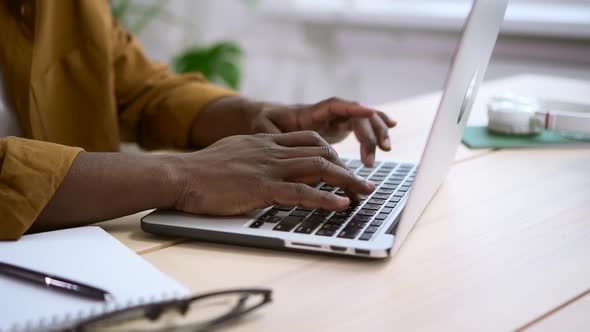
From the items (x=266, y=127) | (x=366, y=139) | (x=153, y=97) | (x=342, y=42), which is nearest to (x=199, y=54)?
(x=342, y=42)

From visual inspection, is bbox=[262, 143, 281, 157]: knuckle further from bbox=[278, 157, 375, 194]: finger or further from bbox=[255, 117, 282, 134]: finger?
bbox=[255, 117, 282, 134]: finger

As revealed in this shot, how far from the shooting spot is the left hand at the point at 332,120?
3.28 feet

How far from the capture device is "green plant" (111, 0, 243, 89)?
2.46 metres

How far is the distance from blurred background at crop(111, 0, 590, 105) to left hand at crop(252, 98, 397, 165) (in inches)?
47.5

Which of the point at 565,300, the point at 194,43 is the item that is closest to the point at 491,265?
the point at 565,300

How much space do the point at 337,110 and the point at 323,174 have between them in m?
0.30

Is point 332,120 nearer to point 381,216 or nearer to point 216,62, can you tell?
point 381,216

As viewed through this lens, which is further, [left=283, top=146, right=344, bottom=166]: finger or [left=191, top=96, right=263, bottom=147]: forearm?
[left=191, top=96, right=263, bottom=147]: forearm

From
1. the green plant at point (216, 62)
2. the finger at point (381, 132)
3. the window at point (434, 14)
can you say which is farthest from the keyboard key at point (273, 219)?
the green plant at point (216, 62)

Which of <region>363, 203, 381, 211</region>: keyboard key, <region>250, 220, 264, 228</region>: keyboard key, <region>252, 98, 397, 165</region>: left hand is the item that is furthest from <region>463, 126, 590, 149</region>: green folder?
<region>250, 220, 264, 228</region>: keyboard key

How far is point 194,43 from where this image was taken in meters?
2.72

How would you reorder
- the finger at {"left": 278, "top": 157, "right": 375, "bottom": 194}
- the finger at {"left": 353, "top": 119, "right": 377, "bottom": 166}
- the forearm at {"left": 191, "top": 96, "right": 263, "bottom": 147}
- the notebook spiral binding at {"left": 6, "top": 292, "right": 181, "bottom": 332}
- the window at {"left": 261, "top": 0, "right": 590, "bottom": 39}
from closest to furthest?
1. the notebook spiral binding at {"left": 6, "top": 292, "right": 181, "bottom": 332}
2. the finger at {"left": 278, "top": 157, "right": 375, "bottom": 194}
3. the finger at {"left": 353, "top": 119, "right": 377, "bottom": 166}
4. the forearm at {"left": 191, "top": 96, "right": 263, "bottom": 147}
5. the window at {"left": 261, "top": 0, "right": 590, "bottom": 39}

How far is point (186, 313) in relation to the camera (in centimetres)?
53

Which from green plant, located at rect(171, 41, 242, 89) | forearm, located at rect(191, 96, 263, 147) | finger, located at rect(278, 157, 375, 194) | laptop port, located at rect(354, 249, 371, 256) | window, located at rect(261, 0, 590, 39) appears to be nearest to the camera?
laptop port, located at rect(354, 249, 371, 256)
